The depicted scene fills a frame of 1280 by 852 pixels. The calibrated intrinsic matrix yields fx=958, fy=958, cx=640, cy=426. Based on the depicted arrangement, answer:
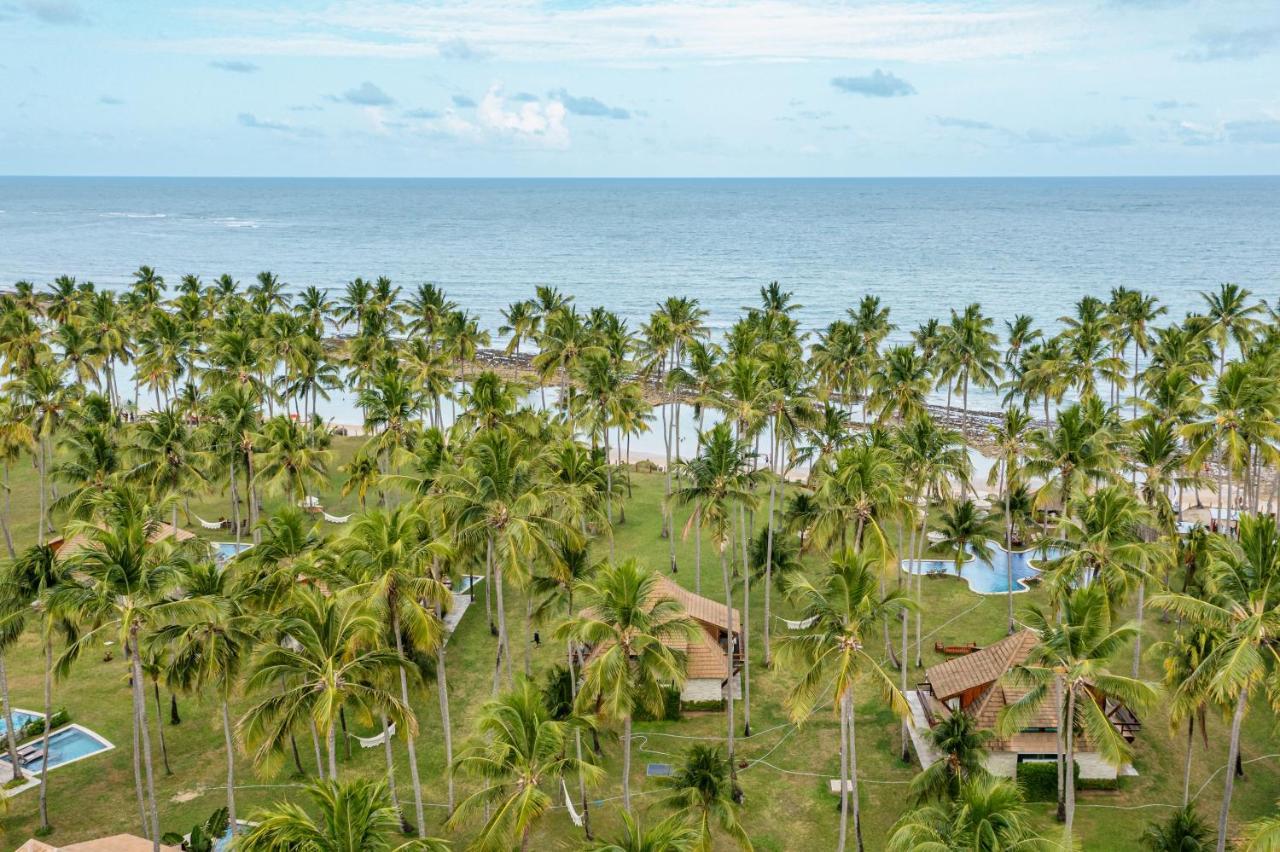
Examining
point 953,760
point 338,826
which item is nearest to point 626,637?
point 338,826

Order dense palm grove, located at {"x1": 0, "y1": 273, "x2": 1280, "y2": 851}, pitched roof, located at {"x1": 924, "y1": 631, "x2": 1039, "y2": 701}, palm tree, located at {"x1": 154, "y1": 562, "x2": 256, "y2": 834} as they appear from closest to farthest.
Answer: dense palm grove, located at {"x1": 0, "y1": 273, "x2": 1280, "y2": 851} → palm tree, located at {"x1": 154, "y1": 562, "x2": 256, "y2": 834} → pitched roof, located at {"x1": 924, "y1": 631, "x2": 1039, "y2": 701}

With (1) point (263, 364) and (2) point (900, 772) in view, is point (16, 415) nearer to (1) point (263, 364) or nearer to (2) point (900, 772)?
(1) point (263, 364)

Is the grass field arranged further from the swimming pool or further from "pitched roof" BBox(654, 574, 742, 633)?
the swimming pool

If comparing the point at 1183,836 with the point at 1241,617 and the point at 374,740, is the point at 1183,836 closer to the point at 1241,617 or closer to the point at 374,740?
the point at 1241,617

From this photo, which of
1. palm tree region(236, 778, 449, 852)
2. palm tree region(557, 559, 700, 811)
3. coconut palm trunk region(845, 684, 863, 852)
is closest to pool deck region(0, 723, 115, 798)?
palm tree region(236, 778, 449, 852)

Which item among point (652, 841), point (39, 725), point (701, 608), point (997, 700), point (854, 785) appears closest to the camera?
point (652, 841)

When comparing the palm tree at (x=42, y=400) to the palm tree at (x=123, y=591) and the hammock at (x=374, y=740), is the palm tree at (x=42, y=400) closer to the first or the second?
the hammock at (x=374, y=740)
